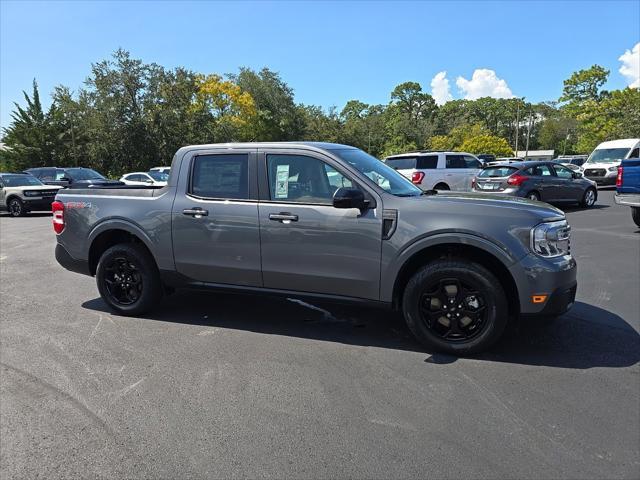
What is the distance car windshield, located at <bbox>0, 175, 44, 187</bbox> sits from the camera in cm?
1783

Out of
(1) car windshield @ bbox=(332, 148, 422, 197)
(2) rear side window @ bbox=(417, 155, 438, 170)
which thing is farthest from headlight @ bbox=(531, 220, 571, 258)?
(2) rear side window @ bbox=(417, 155, 438, 170)

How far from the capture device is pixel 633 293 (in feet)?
18.9

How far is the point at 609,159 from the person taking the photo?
77.8 feet

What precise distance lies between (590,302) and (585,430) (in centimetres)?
299

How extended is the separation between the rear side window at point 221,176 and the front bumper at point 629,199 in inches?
341

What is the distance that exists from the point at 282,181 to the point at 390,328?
1805 millimetres

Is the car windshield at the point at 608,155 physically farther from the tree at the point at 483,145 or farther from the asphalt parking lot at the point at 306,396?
the tree at the point at 483,145

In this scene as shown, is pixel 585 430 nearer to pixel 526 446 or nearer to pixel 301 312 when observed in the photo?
pixel 526 446

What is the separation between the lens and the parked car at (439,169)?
666 inches

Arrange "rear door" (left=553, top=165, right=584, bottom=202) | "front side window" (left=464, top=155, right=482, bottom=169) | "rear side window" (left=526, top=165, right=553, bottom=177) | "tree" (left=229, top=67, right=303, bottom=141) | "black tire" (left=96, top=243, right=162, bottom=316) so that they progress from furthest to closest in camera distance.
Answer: "tree" (left=229, top=67, right=303, bottom=141) < "front side window" (left=464, top=155, right=482, bottom=169) < "rear door" (left=553, top=165, right=584, bottom=202) < "rear side window" (left=526, top=165, right=553, bottom=177) < "black tire" (left=96, top=243, right=162, bottom=316)

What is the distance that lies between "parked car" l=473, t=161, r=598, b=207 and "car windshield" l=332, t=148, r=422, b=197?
9930 millimetres

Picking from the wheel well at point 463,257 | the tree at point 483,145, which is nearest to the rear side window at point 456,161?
the wheel well at point 463,257

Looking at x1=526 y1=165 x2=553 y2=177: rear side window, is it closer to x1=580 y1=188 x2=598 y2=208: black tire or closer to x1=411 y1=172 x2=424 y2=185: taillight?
x1=580 y1=188 x2=598 y2=208: black tire

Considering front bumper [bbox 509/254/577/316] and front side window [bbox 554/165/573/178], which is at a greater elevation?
front side window [bbox 554/165/573/178]
